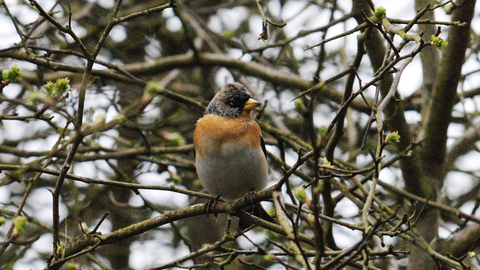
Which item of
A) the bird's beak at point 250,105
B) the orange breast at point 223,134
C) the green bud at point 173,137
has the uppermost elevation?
the bird's beak at point 250,105

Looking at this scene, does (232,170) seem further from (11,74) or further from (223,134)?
(11,74)

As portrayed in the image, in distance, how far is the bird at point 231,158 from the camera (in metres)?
5.32

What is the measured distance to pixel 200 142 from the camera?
5.59 metres

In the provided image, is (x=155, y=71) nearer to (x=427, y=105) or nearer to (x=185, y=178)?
(x=185, y=178)

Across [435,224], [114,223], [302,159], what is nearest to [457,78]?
[435,224]

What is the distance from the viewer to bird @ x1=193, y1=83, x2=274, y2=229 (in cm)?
532

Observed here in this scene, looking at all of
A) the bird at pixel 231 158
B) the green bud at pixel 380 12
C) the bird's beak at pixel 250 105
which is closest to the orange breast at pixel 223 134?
the bird at pixel 231 158

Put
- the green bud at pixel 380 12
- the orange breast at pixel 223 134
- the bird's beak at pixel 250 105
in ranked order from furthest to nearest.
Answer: the bird's beak at pixel 250 105 → the orange breast at pixel 223 134 → the green bud at pixel 380 12

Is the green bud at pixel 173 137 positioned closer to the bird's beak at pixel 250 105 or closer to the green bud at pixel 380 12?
the bird's beak at pixel 250 105

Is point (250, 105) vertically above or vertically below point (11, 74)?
above

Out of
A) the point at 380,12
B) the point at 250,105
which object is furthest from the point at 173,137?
the point at 250,105

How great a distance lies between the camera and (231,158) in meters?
5.33

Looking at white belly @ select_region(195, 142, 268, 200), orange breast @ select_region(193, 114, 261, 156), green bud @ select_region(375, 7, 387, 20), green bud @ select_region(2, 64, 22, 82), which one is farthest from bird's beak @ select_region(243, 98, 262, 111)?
green bud @ select_region(2, 64, 22, 82)

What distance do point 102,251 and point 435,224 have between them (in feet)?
18.9
